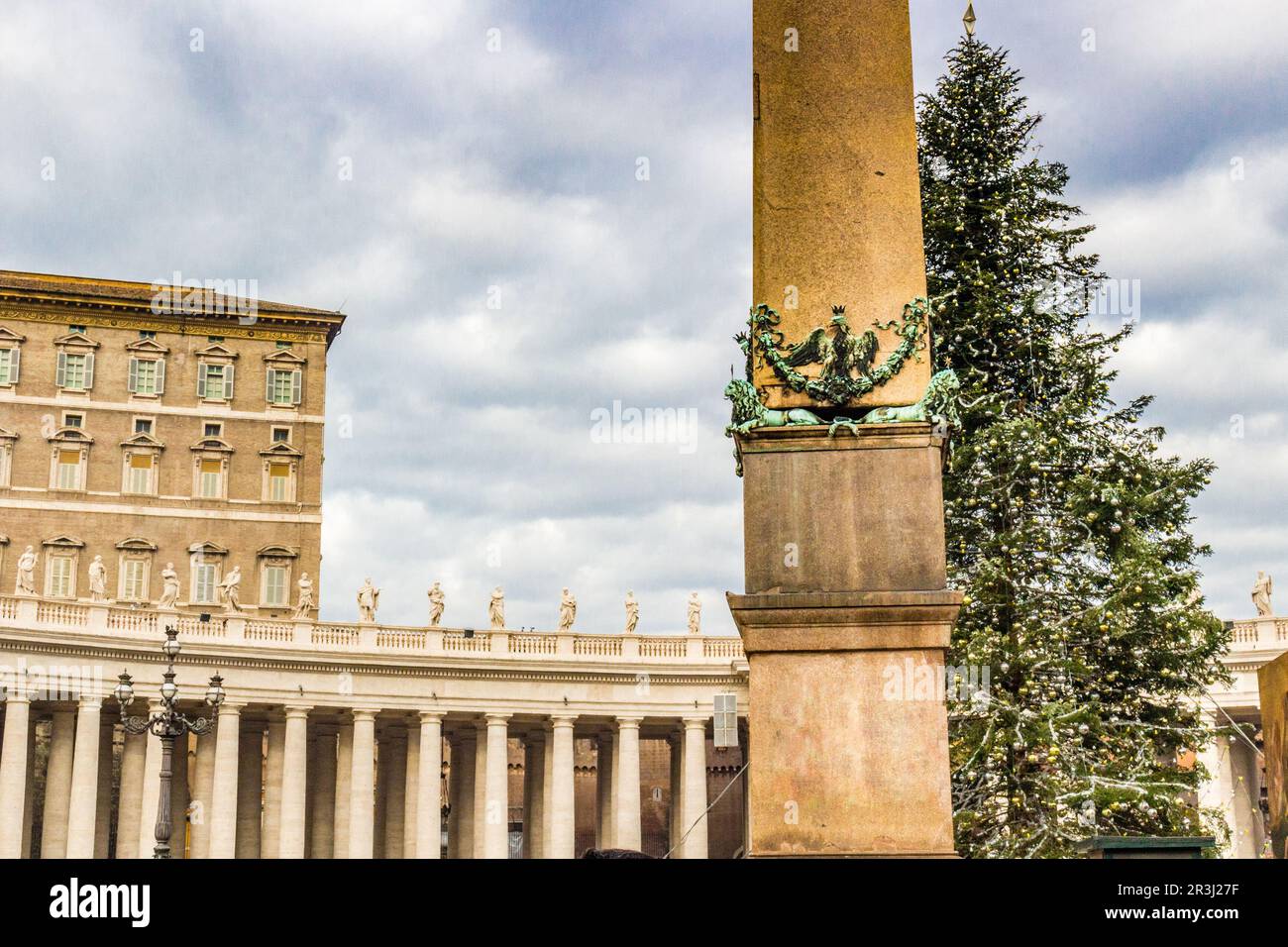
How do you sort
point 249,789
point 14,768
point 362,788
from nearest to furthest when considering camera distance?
point 14,768
point 362,788
point 249,789

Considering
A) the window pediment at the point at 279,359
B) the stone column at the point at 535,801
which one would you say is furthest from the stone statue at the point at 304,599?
the window pediment at the point at 279,359

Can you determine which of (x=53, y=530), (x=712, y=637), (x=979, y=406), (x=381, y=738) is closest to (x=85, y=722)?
(x=381, y=738)

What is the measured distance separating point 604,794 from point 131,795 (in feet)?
68.0

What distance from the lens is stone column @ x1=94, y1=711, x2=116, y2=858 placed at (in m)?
65.8

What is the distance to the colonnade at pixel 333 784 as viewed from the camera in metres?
62.5

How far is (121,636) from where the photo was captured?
208ft

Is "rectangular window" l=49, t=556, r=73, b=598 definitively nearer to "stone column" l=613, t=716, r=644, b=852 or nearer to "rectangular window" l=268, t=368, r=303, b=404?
"rectangular window" l=268, t=368, r=303, b=404

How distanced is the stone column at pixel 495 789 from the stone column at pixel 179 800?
12548mm

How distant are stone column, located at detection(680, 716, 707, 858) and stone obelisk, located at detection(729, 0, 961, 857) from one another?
197 feet

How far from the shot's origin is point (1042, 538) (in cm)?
2569

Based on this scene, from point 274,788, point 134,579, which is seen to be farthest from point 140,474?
point 274,788

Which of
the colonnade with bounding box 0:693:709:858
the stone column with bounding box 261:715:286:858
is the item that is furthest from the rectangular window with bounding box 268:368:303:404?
the stone column with bounding box 261:715:286:858

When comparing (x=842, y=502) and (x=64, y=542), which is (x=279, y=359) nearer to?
(x=64, y=542)
